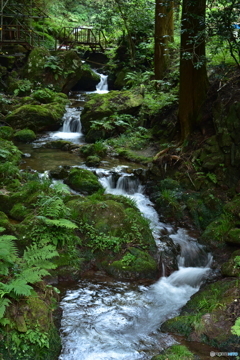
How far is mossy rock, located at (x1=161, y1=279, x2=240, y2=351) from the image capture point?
5.27 metres

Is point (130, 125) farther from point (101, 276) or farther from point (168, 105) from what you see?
point (101, 276)

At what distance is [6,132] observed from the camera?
13875mm

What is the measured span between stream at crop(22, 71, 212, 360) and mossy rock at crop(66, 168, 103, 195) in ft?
6.62

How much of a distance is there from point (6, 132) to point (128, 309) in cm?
972

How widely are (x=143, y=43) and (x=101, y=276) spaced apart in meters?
15.4

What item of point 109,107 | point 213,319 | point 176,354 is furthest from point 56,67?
point 176,354

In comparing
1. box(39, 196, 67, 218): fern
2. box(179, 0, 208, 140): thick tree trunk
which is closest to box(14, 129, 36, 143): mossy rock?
box(179, 0, 208, 140): thick tree trunk

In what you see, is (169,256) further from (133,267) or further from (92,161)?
(92,161)

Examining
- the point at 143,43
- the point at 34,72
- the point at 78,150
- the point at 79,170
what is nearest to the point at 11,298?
the point at 79,170

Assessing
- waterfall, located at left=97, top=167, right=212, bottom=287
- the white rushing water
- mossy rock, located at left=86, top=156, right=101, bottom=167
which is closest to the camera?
the white rushing water

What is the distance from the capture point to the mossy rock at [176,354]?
15.8 ft

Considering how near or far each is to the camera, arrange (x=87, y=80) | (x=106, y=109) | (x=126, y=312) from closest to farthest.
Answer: (x=126, y=312)
(x=106, y=109)
(x=87, y=80)

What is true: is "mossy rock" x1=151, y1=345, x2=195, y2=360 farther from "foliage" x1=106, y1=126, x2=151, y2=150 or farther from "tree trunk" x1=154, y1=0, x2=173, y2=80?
"tree trunk" x1=154, y1=0, x2=173, y2=80

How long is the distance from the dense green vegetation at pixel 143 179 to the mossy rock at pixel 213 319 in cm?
2
